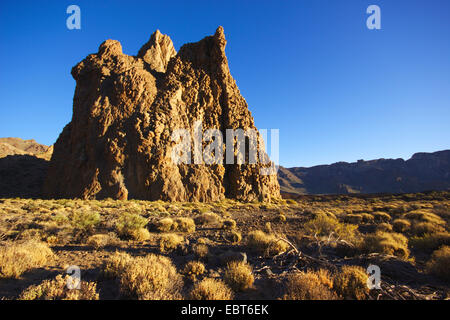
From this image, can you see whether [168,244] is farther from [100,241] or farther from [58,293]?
[58,293]

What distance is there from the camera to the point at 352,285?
3.41 meters

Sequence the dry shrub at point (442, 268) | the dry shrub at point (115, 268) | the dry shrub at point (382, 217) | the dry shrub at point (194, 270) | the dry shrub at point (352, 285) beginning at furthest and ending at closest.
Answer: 1. the dry shrub at point (382, 217)
2. the dry shrub at point (194, 270)
3. the dry shrub at point (442, 268)
4. the dry shrub at point (115, 268)
5. the dry shrub at point (352, 285)

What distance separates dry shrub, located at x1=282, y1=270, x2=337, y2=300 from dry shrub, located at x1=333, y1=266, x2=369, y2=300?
5.9 inches

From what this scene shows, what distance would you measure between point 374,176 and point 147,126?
4456 inches

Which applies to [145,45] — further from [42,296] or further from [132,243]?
[42,296]

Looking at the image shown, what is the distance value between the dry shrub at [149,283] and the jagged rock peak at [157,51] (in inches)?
1249

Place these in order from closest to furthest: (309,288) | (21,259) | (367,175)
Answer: (309,288)
(21,259)
(367,175)

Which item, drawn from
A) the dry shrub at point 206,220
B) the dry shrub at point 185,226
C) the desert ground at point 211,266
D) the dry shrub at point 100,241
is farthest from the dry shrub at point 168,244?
the dry shrub at point 206,220

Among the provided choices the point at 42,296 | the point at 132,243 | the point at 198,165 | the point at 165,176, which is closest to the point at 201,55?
the point at 198,165

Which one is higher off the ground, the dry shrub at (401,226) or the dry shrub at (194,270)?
the dry shrub at (194,270)

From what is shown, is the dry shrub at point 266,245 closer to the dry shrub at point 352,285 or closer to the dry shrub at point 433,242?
the dry shrub at point 352,285

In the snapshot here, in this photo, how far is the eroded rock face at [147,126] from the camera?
21.2 metres

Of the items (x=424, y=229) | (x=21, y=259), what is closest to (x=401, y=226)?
(x=424, y=229)
